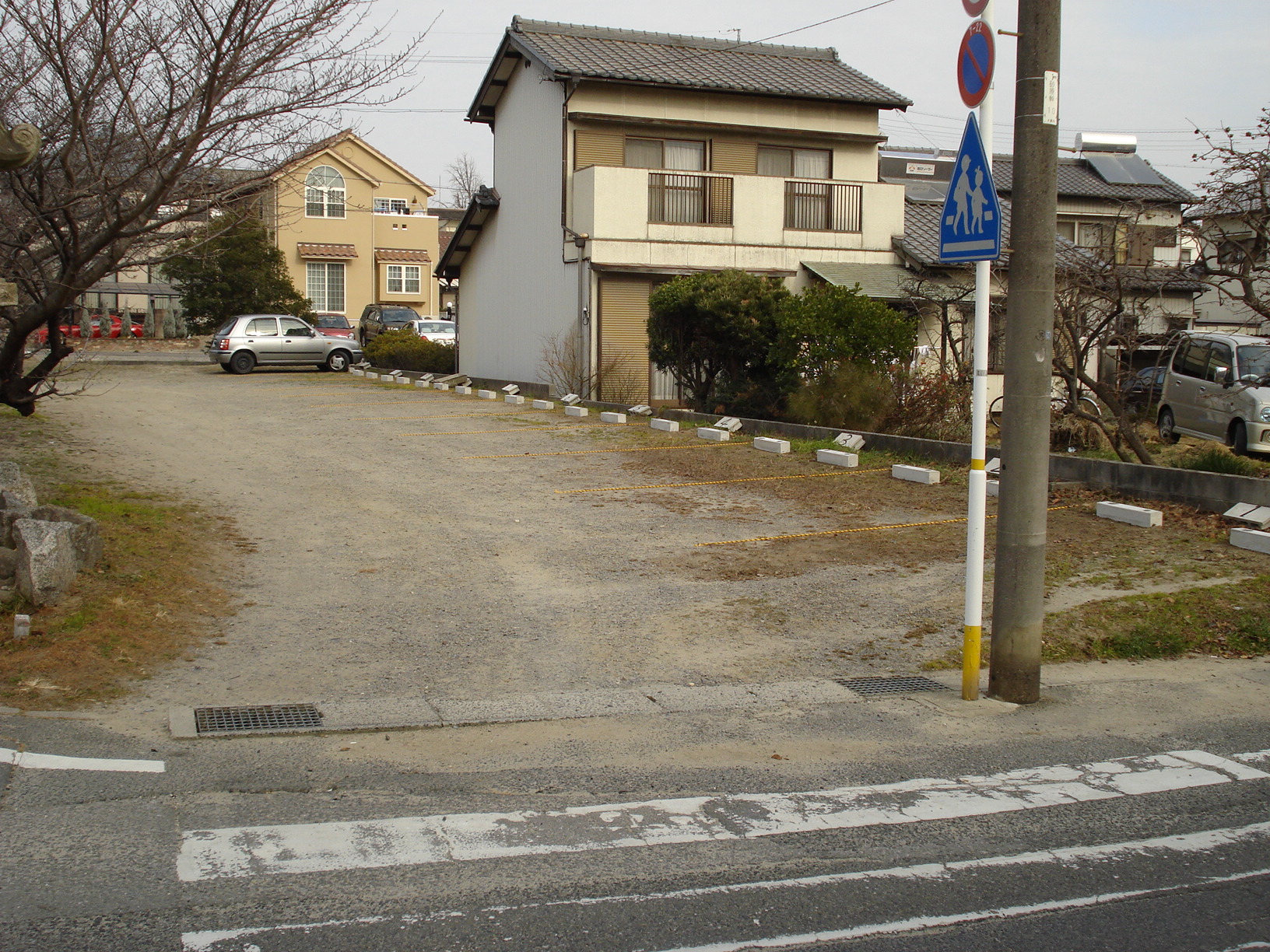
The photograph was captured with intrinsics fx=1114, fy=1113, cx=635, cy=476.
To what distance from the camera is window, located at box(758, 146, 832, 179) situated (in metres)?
23.9

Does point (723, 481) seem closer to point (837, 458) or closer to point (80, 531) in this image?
point (837, 458)

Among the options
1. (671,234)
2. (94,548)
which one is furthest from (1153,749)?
(671,234)

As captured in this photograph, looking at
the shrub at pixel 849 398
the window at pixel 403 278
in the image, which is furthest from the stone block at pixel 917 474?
the window at pixel 403 278

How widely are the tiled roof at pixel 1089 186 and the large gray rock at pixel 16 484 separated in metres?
24.8

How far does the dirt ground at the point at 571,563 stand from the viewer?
22.6 feet

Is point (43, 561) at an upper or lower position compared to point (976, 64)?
lower

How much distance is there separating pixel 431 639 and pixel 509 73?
21374 millimetres

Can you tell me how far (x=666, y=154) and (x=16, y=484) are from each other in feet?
55.3

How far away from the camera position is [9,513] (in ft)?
24.5

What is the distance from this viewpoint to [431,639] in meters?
7.29

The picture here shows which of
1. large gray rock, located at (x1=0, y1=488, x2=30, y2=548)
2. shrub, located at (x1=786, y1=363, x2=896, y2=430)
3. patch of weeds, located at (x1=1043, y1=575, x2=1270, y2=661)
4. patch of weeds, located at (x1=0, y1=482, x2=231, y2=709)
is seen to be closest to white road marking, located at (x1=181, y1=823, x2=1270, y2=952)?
patch of weeds, located at (x1=1043, y1=575, x2=1270, y2=661)

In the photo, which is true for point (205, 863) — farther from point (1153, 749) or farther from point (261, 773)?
point (1153, 749)

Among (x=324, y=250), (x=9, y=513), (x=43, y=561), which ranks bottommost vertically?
(x=43, y=561)

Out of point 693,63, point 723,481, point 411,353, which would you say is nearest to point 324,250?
point 411,353
